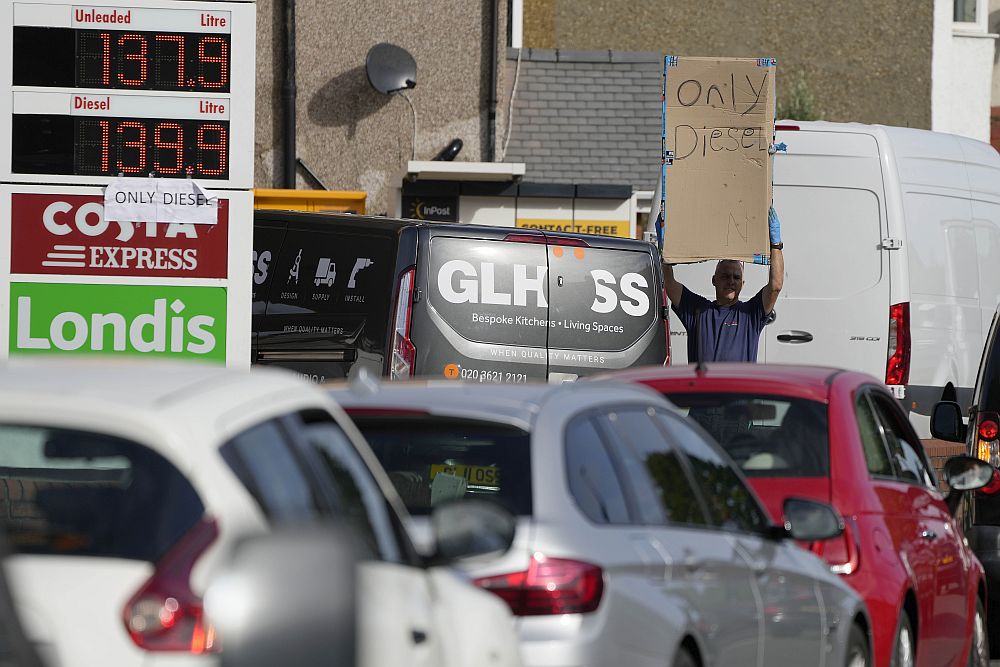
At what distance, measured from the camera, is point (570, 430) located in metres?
5.34

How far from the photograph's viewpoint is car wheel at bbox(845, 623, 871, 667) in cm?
673

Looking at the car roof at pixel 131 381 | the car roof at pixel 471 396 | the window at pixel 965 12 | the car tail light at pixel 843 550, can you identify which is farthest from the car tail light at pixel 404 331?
the window at pixel 965 12

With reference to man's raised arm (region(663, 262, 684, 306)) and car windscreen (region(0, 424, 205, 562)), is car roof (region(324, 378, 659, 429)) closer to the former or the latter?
car windscreen (region(0, 424, 205, 562))

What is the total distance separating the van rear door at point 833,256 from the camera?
45.6 feet

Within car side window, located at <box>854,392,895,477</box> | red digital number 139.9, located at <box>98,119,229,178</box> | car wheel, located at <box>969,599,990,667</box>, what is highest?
red digital number 139.9, located at <box>98,119,229,178</box>

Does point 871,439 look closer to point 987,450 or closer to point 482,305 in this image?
point 987,450

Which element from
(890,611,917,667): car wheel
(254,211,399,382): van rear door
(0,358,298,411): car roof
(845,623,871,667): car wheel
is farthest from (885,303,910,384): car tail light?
(0,358,298,411): car roof

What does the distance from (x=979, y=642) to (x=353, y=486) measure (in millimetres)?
5520

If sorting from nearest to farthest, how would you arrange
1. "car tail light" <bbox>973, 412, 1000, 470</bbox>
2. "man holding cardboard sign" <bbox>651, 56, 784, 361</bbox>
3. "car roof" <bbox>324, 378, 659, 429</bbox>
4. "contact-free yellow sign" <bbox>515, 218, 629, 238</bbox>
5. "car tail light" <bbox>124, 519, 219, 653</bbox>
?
"car tail light" <bbox>124, 519, 219, 653</bbox> < "car roof" <bbox>324, 378, 659, 429</bbox> < "car tail light" <bbox>973, 412, 1000, 470</bbox> < "man holding cardboard sign" <bbox>651, 56, 784, 361</bbox> < "contact-free yellow sign" <bbox>515, 218, 629, 238</bbox>

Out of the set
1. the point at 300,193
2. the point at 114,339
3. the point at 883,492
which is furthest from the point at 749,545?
the point at 300,193

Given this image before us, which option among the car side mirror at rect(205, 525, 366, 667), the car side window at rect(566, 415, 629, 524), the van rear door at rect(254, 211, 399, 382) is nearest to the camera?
the car side mirror at rect(205, 525, 366, 667)

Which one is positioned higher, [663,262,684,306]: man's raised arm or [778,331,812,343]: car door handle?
[663,262,684,306]: man's raised arm

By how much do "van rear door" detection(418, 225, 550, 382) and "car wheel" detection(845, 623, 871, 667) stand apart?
5.01 metres

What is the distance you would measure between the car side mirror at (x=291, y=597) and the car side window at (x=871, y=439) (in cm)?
483
